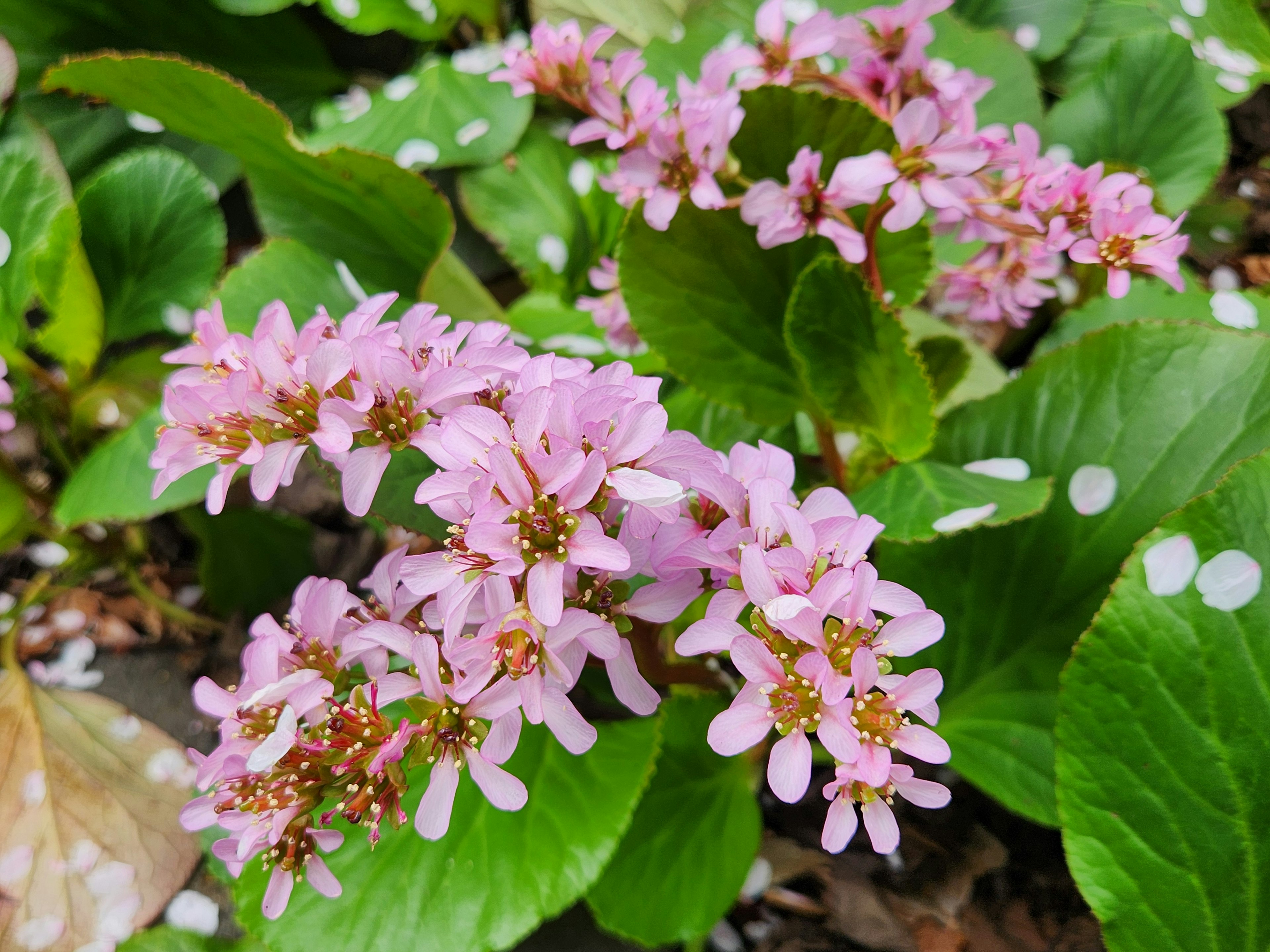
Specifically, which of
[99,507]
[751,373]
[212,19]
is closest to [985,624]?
[751,373]

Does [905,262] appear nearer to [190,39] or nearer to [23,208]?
[23,208]

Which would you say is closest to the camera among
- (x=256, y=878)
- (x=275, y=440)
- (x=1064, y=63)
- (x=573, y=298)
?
(x=275, y=440)

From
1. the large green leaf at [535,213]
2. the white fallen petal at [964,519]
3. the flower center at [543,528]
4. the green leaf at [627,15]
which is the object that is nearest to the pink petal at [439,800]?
the flower center at [543,528]

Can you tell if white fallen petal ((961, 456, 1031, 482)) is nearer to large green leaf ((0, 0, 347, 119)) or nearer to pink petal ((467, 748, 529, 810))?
pink petal ((467, 748, 529, 810))

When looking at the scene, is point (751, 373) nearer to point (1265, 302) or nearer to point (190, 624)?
point (1265, 302)

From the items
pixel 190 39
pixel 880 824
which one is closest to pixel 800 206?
pixel 880 824

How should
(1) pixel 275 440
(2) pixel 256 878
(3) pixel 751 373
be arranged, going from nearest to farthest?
1. (1) pixel 275 440
2. (2) pixel 256 878
3. (3) pixel 751 373

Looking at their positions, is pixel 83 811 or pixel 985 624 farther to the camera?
pixel 83 811
